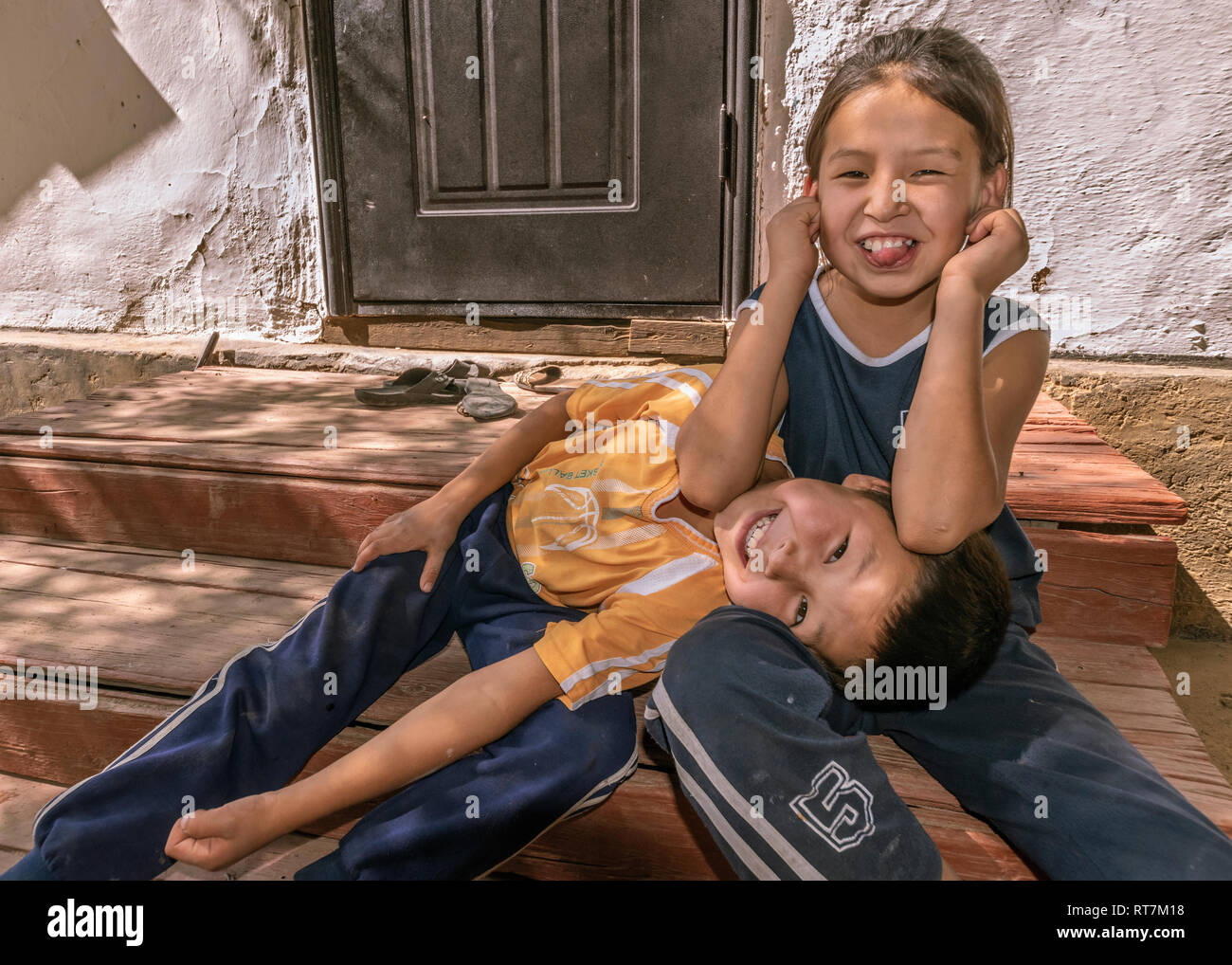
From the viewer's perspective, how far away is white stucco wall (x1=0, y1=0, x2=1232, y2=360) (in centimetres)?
253

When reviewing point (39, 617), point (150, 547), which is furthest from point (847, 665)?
point (150, 547)

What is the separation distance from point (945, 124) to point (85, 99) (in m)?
3.83

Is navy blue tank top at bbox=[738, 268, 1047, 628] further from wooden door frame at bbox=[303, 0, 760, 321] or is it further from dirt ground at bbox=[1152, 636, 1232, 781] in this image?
wooden door frame at bbox=[303, 0, 760, 321]

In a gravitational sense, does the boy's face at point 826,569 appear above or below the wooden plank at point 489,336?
below

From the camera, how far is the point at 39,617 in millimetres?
2088

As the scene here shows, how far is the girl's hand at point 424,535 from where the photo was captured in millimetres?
Result: 1765

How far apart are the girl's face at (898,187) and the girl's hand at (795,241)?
0.21 ft

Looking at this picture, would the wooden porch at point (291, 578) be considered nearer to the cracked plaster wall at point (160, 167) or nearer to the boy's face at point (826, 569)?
the boy's face at point (826, 569)

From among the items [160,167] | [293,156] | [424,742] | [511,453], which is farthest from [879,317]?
[160,167]

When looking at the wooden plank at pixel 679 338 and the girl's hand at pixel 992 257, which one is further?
the wooden plank at pixel 679 338

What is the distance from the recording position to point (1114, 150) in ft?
8.46

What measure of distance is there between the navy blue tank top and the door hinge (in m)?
1.38

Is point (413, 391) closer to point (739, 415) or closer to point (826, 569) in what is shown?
point (739, 415)

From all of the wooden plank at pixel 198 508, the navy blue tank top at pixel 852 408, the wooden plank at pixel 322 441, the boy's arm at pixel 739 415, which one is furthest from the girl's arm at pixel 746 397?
the wooden plank at pixel 198 508
